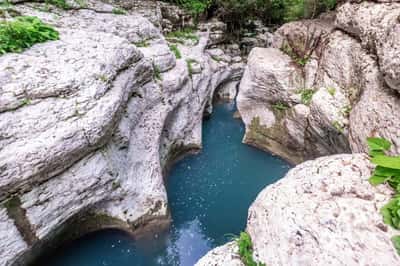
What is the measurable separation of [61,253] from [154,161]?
9.21 feet

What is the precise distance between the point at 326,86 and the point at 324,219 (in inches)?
223

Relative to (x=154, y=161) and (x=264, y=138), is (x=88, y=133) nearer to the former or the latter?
(x=154, y=161)

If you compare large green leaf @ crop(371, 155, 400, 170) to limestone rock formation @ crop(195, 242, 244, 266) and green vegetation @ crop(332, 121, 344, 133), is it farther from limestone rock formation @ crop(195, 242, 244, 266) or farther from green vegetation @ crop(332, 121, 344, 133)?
green vegetation @ crop(332, 121, 344, 133)

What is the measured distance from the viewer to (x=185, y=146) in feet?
31.8

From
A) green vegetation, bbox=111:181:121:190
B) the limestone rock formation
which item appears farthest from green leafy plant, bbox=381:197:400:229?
green vegetation, bbox=111:181:121:190

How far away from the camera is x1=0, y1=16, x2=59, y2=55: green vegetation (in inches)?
193

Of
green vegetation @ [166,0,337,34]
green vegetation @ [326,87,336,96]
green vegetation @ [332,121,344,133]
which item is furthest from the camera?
green vegetation @ [166,0,337,34]

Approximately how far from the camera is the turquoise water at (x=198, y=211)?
5.88 m

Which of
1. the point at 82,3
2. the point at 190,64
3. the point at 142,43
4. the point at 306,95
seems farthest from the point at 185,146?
the point at 82,3

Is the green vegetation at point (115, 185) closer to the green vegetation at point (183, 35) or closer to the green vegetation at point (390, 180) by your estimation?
the green vegetation at point (390, 180)

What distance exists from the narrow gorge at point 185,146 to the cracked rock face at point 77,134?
0.02m

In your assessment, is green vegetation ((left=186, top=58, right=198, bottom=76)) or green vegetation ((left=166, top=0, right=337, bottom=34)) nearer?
green vegetation ((left=186, top=58, right=198, bottom=76))

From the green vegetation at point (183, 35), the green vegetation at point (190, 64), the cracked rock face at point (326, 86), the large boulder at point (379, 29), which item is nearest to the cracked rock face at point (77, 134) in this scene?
the green vegetation at point (190, 64)

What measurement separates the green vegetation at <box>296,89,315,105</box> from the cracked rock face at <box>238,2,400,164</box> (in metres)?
0.03
